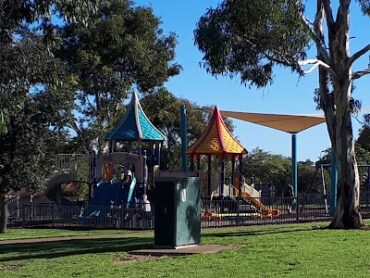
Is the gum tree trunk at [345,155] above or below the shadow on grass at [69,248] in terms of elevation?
above

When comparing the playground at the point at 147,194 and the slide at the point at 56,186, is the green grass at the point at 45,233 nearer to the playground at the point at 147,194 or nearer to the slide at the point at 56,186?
the playground at the point at 147,194

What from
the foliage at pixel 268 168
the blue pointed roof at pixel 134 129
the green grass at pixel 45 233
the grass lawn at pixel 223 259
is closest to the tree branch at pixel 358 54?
the grass lawn at pixel 223 259

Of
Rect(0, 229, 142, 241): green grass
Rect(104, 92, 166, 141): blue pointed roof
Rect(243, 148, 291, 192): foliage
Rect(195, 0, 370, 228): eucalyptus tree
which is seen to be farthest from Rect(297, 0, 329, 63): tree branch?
Rect(243, 148, 291, 192): foliage

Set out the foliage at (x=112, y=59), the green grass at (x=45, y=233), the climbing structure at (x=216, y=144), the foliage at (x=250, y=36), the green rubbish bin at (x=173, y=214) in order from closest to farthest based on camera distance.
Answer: the green rubbish bin at (x=173, y=214) < the foliage at (x=250, y=36) < the green grass at (x=45, y=233) < the climbing structure at (x=216, y=144) < the foliage at (x=112, y=59)

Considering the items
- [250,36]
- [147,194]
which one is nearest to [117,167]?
[147,194]

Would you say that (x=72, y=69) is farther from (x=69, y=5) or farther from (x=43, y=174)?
(x=69, y=5)

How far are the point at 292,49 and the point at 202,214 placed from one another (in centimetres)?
866

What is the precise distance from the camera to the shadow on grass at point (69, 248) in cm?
1733

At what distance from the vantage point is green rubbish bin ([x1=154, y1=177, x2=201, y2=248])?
666 inches

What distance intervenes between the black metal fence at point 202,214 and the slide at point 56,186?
768 centimetres

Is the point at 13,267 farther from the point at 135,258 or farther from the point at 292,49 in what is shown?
the point at 292,49

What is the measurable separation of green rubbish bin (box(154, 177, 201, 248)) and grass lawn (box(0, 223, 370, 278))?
1.10 meters

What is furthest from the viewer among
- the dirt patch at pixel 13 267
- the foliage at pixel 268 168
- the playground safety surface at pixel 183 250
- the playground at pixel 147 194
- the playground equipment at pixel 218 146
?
the foliage at pixel 268 168

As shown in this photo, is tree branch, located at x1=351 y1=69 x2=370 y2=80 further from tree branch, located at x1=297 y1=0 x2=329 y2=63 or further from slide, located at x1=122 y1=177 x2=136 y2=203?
slide, located at x1=122 y1=177 x2=136 y2=203
